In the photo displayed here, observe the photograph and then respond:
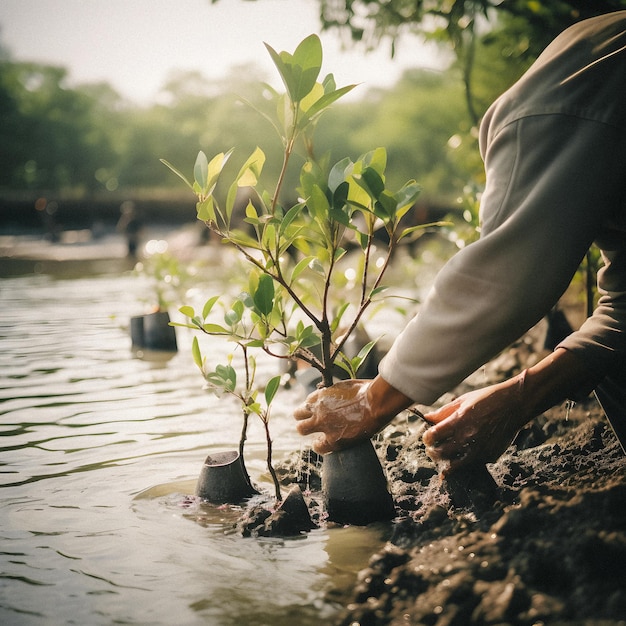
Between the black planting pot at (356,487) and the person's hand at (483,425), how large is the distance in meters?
0.28

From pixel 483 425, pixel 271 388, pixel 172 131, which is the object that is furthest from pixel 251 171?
pixel 172 131

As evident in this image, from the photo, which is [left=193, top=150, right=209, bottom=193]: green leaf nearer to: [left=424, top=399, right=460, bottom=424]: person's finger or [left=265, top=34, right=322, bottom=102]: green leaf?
[left=265, top=34, right=322, bottom=102]: green leaf

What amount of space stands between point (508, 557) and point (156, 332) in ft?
16.2

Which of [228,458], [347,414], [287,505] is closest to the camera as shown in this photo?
[347,414]

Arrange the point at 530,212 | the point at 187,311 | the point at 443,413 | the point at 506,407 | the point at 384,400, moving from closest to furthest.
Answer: the point at 530,212, the point at 384,400, the point at 506,407, the point at 443,413, the point at 187,311

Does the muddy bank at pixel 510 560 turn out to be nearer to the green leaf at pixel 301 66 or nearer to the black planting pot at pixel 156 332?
the green leaf at pixel 301 66

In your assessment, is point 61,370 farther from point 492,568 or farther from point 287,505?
point 492,568

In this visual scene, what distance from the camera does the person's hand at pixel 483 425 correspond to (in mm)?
2186

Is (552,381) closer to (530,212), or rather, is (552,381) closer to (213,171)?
(530,212)

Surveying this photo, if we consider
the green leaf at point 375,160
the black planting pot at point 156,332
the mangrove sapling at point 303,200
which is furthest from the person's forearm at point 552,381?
the black planting pot at point 156,332

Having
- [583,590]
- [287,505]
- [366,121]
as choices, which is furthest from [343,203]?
[366,121]

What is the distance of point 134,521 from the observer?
2.63 meters

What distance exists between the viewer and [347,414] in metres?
2.23

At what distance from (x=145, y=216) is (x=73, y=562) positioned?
32950 mm
